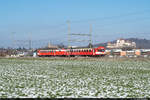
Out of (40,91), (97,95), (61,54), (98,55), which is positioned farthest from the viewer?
(61,54)

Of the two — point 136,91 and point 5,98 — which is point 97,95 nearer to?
point 136,91

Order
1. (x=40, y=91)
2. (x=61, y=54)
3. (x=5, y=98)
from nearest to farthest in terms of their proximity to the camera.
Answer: (x=5, y=98) < (x=40, y=91) < (x=61, y=54)

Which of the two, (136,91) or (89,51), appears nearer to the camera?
(136,91)

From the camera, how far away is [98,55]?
2431 inches

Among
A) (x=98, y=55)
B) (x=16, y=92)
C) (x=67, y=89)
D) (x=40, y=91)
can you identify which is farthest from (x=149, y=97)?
(x=98, y=55)

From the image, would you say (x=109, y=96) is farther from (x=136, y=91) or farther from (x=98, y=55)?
(x=98, y=55)

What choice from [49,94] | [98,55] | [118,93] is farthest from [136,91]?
[98,55]

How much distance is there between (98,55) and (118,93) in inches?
1954

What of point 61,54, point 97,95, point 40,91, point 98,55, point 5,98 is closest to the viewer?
point 5,98

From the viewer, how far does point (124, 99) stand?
10930 mm

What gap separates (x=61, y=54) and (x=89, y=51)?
11054 mm

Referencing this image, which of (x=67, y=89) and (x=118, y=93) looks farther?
(x=67, y=89)

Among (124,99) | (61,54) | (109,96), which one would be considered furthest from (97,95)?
(61,54)

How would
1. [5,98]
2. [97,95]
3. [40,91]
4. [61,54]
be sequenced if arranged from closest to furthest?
[5,98] < [97,95] < [40,91] < [61,54]
